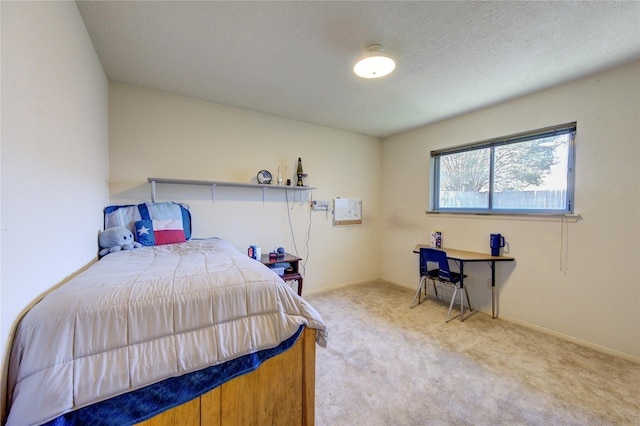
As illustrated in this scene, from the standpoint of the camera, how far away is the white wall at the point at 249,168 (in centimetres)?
249

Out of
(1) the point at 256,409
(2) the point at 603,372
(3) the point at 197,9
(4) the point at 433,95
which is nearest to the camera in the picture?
(1) the point at 256,409

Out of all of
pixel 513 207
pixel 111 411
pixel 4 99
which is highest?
pixel 4 99

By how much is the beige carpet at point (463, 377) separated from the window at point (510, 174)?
136 cm

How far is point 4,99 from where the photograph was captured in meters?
0.84

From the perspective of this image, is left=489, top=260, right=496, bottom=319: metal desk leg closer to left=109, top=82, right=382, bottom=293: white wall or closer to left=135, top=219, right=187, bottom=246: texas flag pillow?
left=109, top=82, right=382, bottom=293: white wall

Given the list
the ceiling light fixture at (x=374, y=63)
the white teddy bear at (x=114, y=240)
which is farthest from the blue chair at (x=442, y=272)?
the white teddy bear at (x=114, y=240)

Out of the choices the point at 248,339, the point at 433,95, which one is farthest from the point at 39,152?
the point at 433,95

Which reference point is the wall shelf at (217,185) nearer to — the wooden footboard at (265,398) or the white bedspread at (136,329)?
the white bedspread at (136,329)

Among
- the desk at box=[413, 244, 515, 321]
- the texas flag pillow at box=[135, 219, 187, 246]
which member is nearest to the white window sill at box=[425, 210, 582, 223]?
the desk at box=[413, 244, 515, 321]

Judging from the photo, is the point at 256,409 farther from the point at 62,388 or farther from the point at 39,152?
the point at 39,152

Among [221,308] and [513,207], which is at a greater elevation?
[513,207]

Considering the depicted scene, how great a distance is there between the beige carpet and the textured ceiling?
8.12ft

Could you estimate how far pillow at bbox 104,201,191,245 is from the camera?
2166 millimetres

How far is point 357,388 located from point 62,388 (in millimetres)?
1592
